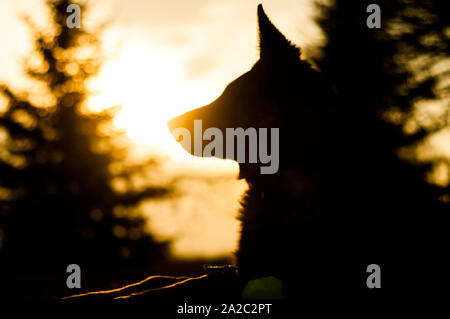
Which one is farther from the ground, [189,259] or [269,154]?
[269,154]

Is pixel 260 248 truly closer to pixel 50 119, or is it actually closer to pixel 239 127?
pixel 239 127

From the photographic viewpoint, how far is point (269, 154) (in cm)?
289

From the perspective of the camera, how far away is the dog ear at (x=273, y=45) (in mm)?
2771

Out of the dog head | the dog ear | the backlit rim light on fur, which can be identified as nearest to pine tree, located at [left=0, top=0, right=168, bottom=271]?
the backlit rim light on fur

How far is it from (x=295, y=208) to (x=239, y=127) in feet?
2.03

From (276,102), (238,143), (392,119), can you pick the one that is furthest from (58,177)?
(276,102)

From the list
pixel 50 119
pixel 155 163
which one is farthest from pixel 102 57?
pixel 155 163

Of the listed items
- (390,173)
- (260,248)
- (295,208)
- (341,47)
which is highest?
(341,47)

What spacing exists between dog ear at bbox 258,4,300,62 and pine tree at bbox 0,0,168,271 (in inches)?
609

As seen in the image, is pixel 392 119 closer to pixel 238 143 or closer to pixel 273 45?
pixel 238 143

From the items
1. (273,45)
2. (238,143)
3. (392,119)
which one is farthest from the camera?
(392,119)

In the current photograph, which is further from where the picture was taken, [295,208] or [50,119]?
[50,119]

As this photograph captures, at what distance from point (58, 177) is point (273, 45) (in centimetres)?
1633

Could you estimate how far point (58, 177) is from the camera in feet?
58.4
